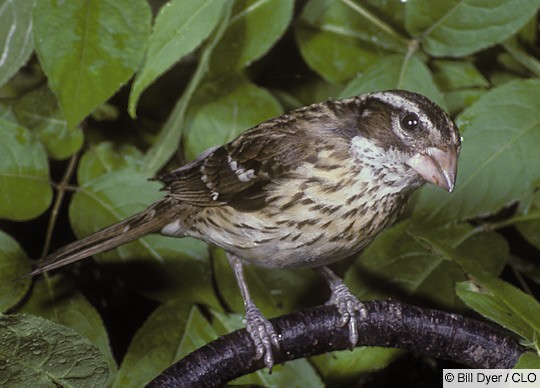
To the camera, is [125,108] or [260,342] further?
[125,108]

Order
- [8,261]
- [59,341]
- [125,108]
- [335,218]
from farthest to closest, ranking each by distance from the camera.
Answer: [125,108] → [8,261] → [335,218] → [59,341]

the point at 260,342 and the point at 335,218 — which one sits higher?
the point at 335,218

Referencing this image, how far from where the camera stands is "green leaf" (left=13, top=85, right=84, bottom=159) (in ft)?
3.51

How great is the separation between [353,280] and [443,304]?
10cm

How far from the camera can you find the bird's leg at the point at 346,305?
79 cm

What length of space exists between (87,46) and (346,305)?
0.36 m

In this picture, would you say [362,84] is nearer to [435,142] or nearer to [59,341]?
[435,142]

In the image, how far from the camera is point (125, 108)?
3.83ft

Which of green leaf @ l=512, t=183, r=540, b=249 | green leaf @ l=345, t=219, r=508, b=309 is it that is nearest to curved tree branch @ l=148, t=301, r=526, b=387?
green leaf @ l=345, t=219, r=508, b=309

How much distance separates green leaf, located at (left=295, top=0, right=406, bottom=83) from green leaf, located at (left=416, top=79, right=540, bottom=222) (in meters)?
0.19

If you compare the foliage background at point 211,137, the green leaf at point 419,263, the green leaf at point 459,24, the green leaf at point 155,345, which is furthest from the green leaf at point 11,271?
the green leaf at point 459,24

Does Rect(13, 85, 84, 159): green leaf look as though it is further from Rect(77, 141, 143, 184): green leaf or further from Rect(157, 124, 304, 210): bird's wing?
Rect(157, 124, 304, 210): bird's wing

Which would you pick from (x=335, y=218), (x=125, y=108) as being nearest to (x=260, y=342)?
(x=335, y=218)

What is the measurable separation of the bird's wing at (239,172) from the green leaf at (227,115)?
0.10 metres
